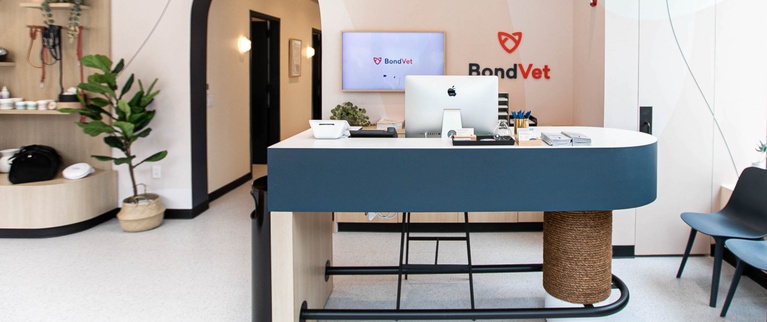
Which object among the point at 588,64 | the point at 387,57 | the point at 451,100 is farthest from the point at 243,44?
the point at 451,100

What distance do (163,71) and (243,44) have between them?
1.84 m

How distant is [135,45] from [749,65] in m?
5.32

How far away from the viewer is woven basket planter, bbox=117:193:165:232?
202 inches

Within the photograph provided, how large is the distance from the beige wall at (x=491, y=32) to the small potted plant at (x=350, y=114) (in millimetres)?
255

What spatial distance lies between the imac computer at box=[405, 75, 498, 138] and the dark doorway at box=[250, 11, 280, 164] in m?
5.63

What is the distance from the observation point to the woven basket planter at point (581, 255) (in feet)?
9.71

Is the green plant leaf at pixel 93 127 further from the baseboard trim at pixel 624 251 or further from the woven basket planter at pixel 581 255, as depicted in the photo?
the baseboard trim at pixel 624 251

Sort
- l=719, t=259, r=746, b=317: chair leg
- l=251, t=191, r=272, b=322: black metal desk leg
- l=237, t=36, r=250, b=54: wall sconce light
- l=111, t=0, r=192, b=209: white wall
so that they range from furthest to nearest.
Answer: l=237, t=36, r=250, b=54: wall sconce light
l=111, t=0, r=192, b=209: white wall
l=719, t=259, r=746, b=317: chair leg
l=251, t=191, r=272, b=322: black metal desk leg

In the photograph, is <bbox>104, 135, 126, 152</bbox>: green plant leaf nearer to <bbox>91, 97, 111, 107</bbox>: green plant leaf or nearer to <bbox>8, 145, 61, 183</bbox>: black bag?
<bbox>91, 97, 111, 107</bbox>: green plant leaf

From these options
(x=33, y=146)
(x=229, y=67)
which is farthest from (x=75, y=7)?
(x=229, y=67)

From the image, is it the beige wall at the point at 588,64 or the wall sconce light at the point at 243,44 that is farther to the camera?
the wall sconce light at the point at 243,44

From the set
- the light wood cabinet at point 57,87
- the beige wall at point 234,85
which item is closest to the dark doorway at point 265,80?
the beige wall at point 234,85

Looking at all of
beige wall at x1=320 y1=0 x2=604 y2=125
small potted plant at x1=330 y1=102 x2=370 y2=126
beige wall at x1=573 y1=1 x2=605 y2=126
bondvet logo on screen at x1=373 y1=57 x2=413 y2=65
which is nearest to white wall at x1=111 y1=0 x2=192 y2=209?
beige wall at x1=320 y1=0 x2=604 y2=125

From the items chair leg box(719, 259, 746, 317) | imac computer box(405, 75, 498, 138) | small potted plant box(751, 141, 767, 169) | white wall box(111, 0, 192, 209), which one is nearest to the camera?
imac computer box(405, 75, 498, 138)
